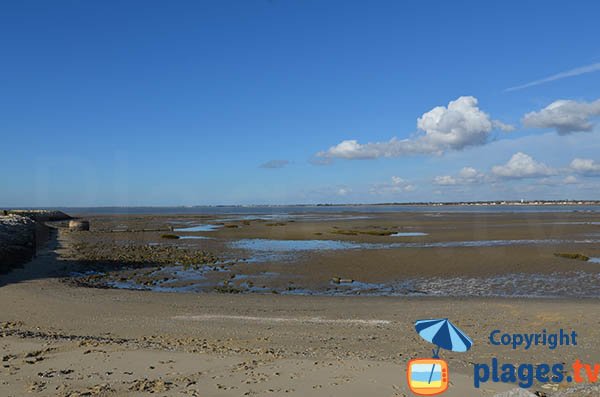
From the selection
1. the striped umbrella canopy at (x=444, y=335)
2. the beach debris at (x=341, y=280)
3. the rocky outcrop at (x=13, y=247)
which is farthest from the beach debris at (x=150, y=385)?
the rocky outcrop at (x=13, y=247)

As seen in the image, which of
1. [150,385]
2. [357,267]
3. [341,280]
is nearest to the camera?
[150,385]

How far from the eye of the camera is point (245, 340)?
10734mm

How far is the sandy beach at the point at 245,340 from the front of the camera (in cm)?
754

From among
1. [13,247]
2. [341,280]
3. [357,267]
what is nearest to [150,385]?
[341,280]

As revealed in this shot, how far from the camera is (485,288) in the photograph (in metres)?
19.4

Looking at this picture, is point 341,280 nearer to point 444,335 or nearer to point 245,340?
point 245,340

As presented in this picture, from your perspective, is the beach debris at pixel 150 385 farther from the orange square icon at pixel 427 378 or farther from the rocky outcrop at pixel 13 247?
the rocky outcrop at pixel 13 247

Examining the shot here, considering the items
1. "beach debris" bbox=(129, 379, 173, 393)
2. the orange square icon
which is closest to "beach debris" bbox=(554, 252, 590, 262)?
the orange square icon

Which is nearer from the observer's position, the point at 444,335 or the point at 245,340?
the point at 444,335

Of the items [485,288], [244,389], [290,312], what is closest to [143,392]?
[244,389]

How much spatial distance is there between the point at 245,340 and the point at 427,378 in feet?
16.1

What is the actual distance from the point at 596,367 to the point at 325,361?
5.25m

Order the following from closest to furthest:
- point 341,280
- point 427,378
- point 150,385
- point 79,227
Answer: point 427,378
point 150,385
point 341,280
point 79,227

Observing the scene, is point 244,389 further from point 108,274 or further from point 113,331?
point 108,274
